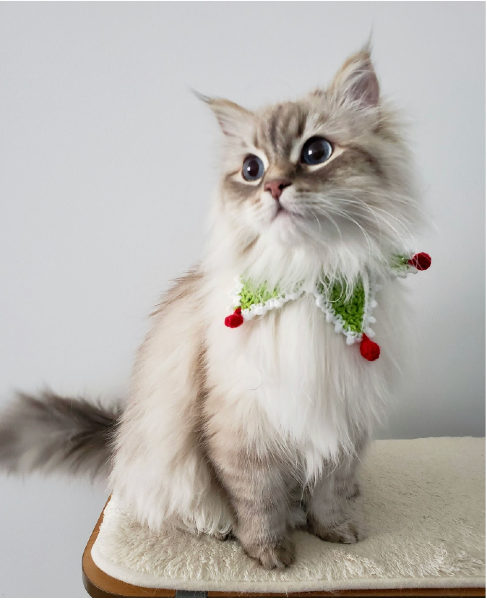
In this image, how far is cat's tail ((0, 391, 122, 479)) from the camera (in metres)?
1.14

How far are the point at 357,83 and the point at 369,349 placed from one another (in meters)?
0.49

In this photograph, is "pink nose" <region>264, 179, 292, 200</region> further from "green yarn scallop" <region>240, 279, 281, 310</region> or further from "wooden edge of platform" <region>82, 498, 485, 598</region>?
"wooden edge of platform" <region>82, 498, 485, 598</region>

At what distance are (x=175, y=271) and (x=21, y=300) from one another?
491mm

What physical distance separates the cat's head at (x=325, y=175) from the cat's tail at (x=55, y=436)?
28.5 inches

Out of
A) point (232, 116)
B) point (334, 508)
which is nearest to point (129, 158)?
point (232, 116)

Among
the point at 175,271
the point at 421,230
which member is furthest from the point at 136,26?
the point at 421,230

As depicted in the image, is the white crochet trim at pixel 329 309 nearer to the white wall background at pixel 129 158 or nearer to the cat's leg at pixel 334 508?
the cat's leg at pixel 334 508

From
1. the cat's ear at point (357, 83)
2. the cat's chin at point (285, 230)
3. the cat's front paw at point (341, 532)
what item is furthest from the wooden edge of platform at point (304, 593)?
the cat's ear at point (357, 83)

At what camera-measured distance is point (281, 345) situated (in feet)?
2.55

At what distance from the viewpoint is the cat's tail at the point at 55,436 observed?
1.14 metres

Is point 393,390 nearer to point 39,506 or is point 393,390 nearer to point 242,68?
point 242,68

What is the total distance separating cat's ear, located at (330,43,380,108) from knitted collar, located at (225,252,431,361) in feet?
0.97

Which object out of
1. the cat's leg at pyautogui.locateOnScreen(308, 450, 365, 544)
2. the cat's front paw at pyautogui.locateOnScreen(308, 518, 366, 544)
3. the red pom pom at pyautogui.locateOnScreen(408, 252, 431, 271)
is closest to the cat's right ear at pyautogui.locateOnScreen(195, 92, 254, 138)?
the red pom pom at pyautogui.locateOnScreen(408, 252, 431, 271)

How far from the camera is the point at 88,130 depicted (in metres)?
1.30
